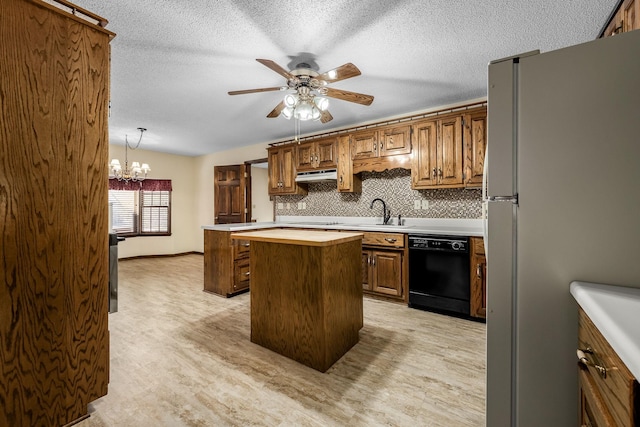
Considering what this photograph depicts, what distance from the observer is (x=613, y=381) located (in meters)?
0.64

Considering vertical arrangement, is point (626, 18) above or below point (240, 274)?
above

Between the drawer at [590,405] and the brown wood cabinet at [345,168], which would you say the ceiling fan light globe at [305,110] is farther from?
the drawer at [590,405]

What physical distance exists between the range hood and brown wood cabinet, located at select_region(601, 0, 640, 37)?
3.00 meters

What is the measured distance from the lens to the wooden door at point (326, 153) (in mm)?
4242

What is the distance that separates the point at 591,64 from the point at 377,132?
117 inches

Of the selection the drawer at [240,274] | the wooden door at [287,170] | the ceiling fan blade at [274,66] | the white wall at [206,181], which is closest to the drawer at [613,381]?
the ceiling fan blade at [274,66]

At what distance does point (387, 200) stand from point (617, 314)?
11.4 feet

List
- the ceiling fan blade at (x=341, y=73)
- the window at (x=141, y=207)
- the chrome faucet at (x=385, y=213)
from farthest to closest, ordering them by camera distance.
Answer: the window at (x=141, y=207)
the chrome faucet at (x=385, y=213)
the ceiling fan blade at (x=341, y=73)

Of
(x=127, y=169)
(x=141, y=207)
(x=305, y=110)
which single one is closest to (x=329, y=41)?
(x=305, y=110)

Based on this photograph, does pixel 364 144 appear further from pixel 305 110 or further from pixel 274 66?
pixel 274 66

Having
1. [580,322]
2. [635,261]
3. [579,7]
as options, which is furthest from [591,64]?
[579,7]

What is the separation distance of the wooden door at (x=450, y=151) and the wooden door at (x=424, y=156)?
A: 2.8 inches

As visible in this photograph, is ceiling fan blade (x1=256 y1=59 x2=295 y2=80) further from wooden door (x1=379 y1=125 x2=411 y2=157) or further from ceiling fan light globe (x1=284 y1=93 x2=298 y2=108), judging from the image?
wooden door (x1=379 y1=125 x2=411 y2=157)

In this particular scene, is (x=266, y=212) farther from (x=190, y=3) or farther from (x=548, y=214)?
(x=548, y=214)
